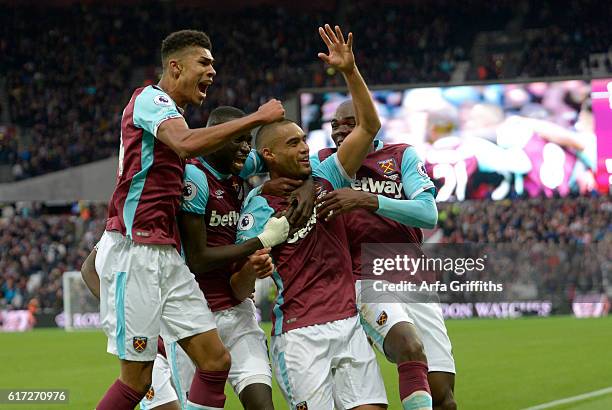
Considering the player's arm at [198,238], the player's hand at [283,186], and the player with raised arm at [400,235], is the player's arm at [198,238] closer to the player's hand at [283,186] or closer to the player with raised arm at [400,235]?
the player's hand at [283,186]

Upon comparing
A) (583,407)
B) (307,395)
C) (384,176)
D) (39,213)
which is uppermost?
(384,176)

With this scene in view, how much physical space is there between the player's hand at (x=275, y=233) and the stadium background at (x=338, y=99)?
804 centimetres

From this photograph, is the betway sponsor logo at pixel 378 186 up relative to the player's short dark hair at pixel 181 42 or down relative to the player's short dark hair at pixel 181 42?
down

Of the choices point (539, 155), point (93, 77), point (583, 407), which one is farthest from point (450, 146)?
point (93, 77)

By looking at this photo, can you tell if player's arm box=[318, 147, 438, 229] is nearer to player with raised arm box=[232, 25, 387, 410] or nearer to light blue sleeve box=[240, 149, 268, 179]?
player with raised arm box=[232, 25, 387, 410]

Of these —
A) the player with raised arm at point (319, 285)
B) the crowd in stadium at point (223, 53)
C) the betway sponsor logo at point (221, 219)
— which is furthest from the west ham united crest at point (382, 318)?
the crowd in stadium at point (223, 53)

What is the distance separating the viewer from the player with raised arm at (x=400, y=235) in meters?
5.40

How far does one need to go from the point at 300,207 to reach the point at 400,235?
1142 millimetres

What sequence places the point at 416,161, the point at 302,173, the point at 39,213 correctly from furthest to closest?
the point at 39,213, the point at 416,161, the point at 302,173

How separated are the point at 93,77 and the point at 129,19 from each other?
2.75 m

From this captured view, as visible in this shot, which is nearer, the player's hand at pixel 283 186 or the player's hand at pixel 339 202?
the player's hand at pixel 339 202

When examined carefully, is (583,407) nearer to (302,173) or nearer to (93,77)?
Answer: (302,173)

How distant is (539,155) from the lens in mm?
18297

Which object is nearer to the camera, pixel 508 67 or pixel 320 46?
Result: pixel 508 67
